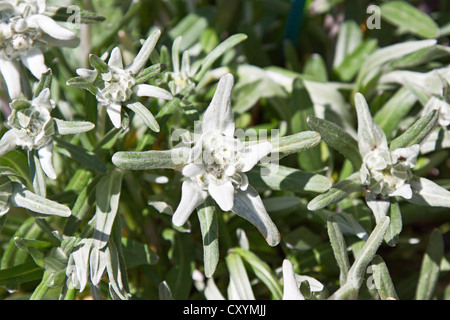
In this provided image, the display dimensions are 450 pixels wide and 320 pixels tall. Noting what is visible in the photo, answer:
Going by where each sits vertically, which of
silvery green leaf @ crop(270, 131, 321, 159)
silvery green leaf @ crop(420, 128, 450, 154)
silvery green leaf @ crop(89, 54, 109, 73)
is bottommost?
silvery green leaf @ crop(270, 131, 321, 159)

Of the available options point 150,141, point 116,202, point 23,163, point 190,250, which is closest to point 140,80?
point 150,141

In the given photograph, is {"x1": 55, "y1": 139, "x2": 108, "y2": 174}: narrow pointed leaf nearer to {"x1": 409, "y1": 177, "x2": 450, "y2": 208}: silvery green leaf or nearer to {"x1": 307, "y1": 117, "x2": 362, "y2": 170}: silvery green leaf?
{"x1": 307, "y1": 117, "x2": 362, "y2": 170}: silvery green leaf

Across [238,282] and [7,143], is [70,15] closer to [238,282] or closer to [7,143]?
[7,143]

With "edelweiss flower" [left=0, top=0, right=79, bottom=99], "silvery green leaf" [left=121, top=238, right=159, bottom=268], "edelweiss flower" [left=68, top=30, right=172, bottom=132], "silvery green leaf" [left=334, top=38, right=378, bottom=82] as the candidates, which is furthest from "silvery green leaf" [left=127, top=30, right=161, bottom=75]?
"silvery green leaf" [left=334, top=38, right=378, bottom=82]

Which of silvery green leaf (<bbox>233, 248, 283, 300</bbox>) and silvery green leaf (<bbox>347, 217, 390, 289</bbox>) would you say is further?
silvery green leaf (<bbox>233, 248, 283, 300</bbox>)

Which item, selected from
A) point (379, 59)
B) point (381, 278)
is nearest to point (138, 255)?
point (381, 278)

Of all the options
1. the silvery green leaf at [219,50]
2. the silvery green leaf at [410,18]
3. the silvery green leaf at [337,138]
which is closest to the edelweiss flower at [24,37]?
the silvery green leaf at [219,50]

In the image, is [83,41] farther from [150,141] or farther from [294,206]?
[294,206]
